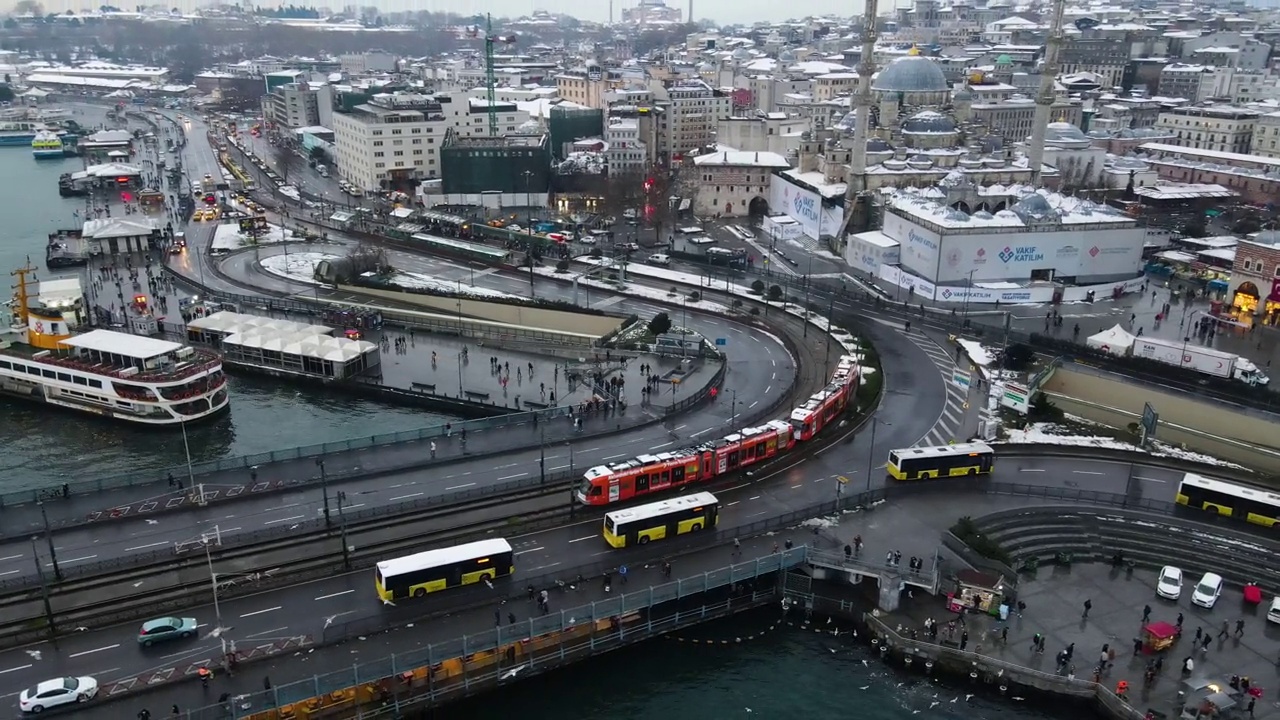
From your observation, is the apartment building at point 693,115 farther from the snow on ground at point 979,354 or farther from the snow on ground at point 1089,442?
the snow on ground at point 1089,442

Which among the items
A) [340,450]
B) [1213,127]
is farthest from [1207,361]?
[1213,127]

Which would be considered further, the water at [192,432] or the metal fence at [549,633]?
the water at [192,432]

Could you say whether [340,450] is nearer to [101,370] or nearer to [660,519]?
[660,519]

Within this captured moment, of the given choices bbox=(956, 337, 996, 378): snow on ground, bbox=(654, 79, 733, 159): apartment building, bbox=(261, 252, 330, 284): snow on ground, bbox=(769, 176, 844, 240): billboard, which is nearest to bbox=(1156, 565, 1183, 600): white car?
bbox=(956, 337, 996, 378): snow on ground

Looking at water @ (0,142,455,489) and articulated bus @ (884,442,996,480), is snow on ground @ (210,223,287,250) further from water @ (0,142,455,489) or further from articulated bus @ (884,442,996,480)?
articulated bus @ (884,442,996,480)

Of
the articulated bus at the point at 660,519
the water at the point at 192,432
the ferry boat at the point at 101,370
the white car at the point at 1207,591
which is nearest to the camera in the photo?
the white car at the point at 1207,591

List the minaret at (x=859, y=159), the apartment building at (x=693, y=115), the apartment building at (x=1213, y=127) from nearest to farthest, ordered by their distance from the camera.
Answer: the minaret at (x=859, y=159)
the apartment building at (x=1213, y=127)
the apartment building at (x=693, y=115)

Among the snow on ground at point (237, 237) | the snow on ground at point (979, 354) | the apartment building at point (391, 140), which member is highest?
the apartment building at point (391, 140)

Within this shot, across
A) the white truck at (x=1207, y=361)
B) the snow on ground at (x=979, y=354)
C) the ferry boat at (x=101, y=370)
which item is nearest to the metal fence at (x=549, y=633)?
the snow on ground at (x=979, y=354)
